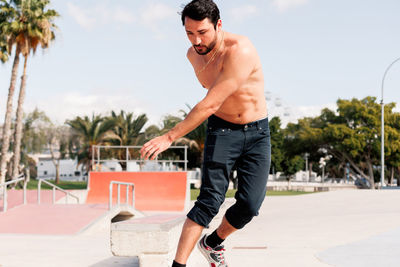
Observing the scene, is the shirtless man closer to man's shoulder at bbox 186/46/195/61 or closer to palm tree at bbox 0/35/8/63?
man's shoulder at bbox 186/46/195/61

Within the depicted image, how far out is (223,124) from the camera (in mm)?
3104

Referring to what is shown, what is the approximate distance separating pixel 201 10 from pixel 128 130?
127 feet

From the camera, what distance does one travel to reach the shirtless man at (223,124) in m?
2.77

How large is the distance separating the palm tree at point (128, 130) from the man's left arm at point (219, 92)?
3757cm

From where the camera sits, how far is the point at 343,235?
8383mm

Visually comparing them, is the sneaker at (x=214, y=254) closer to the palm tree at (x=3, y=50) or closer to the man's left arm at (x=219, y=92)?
the man's left arm at (x=219, y=92)

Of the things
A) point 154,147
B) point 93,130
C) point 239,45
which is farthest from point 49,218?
point 93,130

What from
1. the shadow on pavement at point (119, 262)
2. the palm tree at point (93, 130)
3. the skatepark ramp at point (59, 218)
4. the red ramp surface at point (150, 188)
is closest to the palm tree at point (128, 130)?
the palm tree at point (93, 130)

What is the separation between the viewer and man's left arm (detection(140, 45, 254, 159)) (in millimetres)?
2703

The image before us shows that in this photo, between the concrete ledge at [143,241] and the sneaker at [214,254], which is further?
the concrete ledge at [143,241]

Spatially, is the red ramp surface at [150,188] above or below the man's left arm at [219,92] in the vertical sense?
below

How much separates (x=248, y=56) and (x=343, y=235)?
21.0 feet

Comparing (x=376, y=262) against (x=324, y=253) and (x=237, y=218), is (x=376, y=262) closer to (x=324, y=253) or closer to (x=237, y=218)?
(x=324, y=253)

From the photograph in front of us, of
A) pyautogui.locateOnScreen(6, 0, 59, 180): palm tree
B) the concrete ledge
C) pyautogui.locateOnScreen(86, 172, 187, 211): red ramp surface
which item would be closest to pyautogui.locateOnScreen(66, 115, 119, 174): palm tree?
pyautogui.locateOnScreen(6, 0, 59, 180): palm tree
